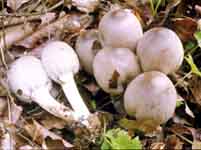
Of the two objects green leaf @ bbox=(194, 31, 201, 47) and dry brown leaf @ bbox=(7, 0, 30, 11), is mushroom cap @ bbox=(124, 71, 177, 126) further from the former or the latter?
dry brown leaf @ bbox=(7, 0, 30, 11)

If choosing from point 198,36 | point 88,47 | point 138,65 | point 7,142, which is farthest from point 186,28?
point 7,142

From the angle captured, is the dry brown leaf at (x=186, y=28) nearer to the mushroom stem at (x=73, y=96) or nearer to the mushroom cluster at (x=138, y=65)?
the mushroom cluster at (x=138, y=65)

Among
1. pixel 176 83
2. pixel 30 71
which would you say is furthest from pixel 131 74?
pixel 30 71

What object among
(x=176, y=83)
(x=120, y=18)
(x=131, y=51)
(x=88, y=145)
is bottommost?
(x=88, y=145)

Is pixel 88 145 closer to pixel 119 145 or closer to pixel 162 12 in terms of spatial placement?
pixel 119 145

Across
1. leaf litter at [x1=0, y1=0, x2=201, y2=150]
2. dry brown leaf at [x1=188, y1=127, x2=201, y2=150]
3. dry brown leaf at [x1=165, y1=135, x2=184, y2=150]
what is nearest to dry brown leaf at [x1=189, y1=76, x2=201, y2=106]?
leaf litter at [x1=0, y1=0, x2=201, y2=150]

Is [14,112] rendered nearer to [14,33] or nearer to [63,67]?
[63,67]
